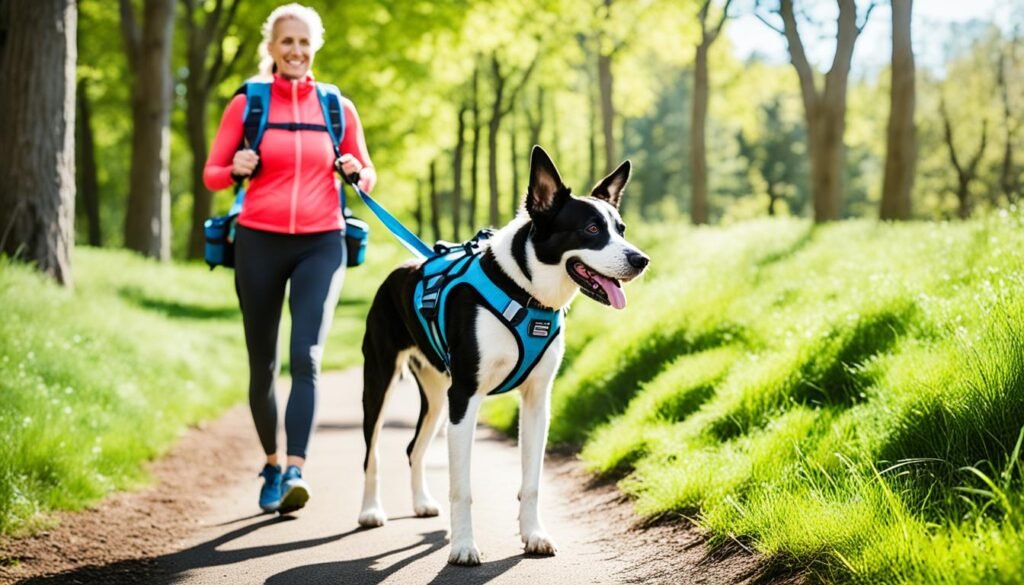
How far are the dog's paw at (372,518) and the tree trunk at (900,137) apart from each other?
34.4 ft

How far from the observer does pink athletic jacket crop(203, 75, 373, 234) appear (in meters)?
5.73

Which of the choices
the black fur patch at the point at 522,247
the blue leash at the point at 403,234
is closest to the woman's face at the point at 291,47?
the blue leash at the point at 403,234

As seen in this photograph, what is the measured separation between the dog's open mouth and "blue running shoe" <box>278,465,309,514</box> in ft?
6.68

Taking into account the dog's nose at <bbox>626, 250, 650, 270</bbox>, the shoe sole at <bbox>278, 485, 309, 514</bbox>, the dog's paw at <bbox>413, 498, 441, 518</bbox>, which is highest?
the dog's nose at <bbox>626, 250, 650, 270</bbox>

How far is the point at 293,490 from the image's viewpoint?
18.0 feet

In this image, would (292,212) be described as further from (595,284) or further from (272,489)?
(595,284)

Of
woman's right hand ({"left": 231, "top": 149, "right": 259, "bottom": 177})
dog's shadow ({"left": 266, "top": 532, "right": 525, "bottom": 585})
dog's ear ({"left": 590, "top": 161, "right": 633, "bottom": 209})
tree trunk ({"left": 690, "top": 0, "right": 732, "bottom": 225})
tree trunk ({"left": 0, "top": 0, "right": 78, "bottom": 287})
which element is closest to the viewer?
dog's shadow ({"left": 266, "top": 532, "right": 525, "bottom": 585})

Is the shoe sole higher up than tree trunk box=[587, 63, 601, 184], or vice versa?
tree trunk box=[587, 63, 601, 184]

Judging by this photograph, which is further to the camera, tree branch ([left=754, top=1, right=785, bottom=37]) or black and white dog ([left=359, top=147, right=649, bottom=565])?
tree branch ([left=754, top=1, right=785, bottom=37])

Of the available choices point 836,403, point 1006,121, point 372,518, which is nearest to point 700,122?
point 836,403

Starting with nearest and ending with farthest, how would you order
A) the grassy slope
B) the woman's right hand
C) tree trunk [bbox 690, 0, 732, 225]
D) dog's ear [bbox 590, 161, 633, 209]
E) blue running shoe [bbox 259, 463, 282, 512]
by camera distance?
the grassy slope
dog's ear [bbox 590, 161, 633, 209]
the woman's right hand
blue running shoe [bbox 259, 463, 282, 512]
tree trunk [bbox 690, 0, 732, 225]

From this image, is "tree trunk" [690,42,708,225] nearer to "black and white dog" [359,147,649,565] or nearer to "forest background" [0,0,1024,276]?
"forest background" [0,0,1024,276]

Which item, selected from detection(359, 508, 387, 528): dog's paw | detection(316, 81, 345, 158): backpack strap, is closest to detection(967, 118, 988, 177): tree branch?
detection(316, 81, 345, 158): backpack strap

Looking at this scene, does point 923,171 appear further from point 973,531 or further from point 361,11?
point 973,531
